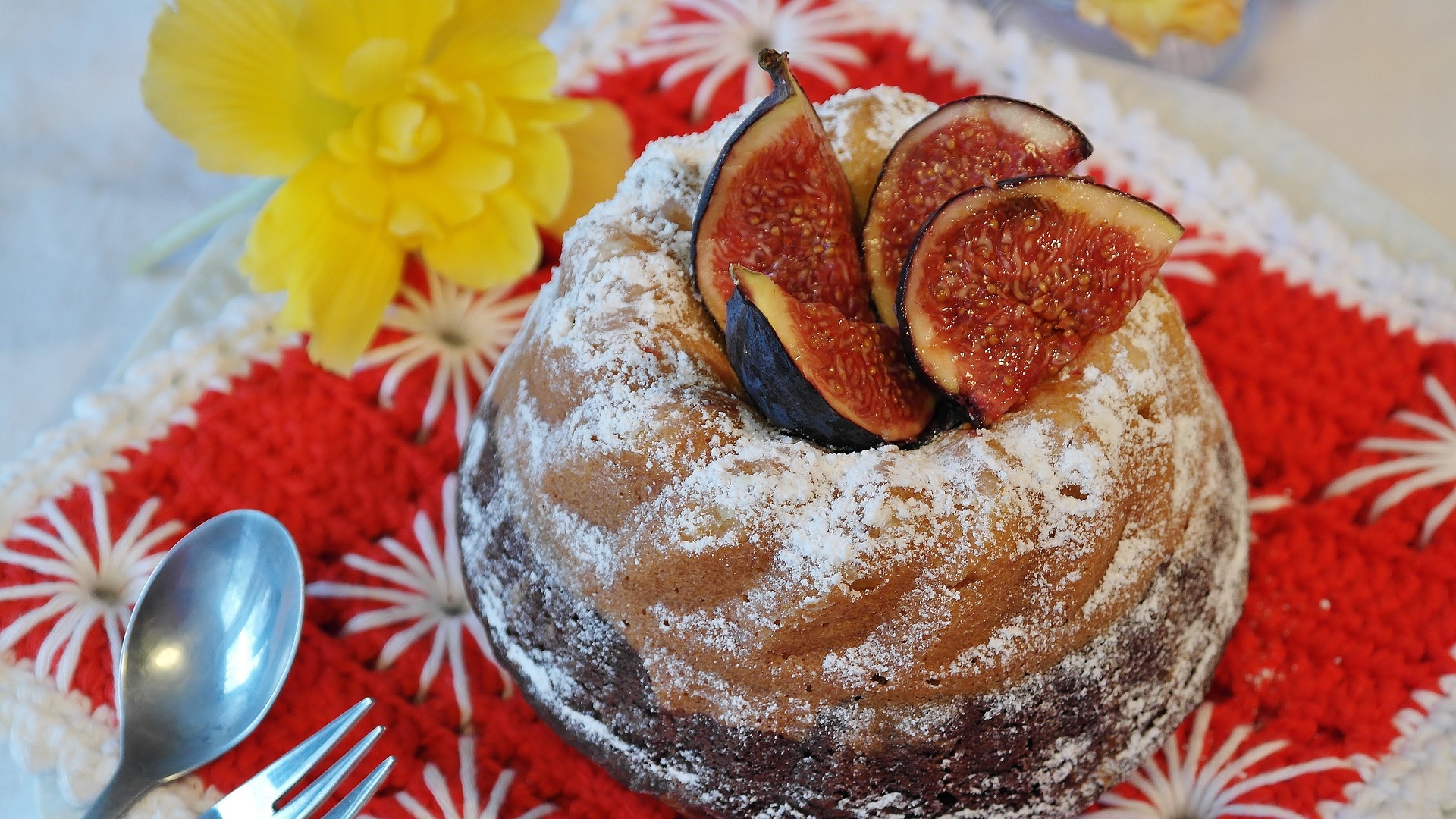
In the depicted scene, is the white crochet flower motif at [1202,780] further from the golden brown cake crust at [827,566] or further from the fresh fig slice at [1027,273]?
the fresh fig slice at [1027,273]

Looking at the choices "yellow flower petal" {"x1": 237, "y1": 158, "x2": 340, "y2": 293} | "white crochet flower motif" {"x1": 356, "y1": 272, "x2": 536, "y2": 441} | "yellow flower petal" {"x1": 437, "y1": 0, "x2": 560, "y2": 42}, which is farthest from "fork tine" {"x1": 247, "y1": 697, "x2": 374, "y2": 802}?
"yellow flower petal" {"x1": 437, "y1": 0, "x2": 560, "y2": 42}

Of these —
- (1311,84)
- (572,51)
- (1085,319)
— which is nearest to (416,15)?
(572,51)

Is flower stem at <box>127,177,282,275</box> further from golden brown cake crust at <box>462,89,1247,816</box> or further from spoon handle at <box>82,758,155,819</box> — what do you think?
spoon handle at <box>82,758,155,819</box>

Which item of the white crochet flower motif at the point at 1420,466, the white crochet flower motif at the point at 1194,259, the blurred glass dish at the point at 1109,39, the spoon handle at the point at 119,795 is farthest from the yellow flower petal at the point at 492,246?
the white crochet flower motif at the point at 1420,466

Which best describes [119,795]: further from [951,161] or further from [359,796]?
[951,161]

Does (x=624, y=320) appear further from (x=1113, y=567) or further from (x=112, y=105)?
(x=112, y=105)

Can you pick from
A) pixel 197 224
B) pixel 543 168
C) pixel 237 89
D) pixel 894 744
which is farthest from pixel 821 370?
pixel 197 224
